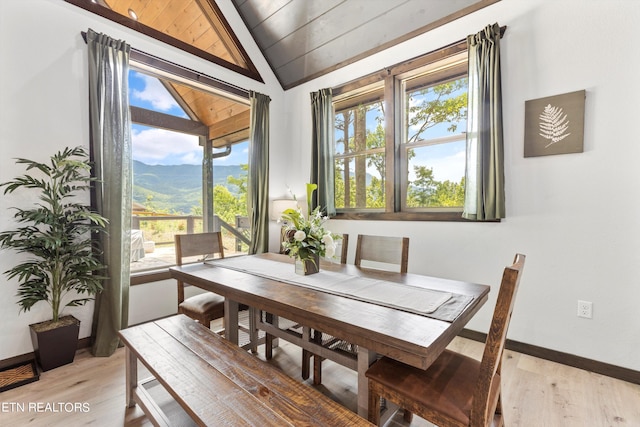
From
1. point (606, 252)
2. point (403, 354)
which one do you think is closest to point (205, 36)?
point (403, 354)

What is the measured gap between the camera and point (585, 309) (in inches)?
80.7

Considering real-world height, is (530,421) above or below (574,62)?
below

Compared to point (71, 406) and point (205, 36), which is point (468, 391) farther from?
point (205, 36)

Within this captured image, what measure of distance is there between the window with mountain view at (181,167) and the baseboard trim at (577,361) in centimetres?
303

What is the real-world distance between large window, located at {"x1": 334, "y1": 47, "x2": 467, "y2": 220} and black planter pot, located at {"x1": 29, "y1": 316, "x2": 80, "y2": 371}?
260 centimetres

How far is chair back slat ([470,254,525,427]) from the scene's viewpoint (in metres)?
0.91

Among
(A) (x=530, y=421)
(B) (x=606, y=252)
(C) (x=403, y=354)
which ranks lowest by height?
(A) (x=530, y=421)

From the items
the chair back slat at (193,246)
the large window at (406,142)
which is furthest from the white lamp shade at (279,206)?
the chair back slat at (193,246)

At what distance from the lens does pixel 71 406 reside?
1692 mm

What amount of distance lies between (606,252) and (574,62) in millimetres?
1340

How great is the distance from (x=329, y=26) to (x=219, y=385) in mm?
3439

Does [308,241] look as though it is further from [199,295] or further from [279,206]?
[279,206]

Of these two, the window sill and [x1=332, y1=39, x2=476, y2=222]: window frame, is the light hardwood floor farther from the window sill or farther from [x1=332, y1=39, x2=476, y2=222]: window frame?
[x1=332, y1=39, x2=476, y2=222]: window frame

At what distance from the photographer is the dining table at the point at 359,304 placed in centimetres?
104
